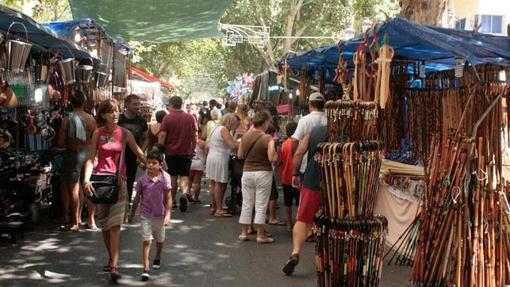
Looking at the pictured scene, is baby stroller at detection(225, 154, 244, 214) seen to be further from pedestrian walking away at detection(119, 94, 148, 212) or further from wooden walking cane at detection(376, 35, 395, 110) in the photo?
wooden walking cane at detection(376, 35, 395, 110)

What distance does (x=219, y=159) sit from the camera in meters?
9.79

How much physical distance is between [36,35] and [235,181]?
3.69 meters

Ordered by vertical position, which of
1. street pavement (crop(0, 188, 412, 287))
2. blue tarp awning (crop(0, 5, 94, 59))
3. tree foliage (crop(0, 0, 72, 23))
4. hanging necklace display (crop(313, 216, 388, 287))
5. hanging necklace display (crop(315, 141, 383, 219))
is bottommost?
street pavement (crop(0, 188, 412, 287))

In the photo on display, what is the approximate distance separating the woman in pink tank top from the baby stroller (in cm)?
357

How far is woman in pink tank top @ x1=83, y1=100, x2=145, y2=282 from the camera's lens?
238 inches

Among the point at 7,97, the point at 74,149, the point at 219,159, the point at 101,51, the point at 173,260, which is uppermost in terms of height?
the point at 101,51

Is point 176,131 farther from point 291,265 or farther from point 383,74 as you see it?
point 383,74

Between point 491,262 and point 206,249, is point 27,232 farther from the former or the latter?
point 491,262

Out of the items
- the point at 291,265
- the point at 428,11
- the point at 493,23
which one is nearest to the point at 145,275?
the point at 291,265

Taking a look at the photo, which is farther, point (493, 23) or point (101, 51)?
point (493, 23)

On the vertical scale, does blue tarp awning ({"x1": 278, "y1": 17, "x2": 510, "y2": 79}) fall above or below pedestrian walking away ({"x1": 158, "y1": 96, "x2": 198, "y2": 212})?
above

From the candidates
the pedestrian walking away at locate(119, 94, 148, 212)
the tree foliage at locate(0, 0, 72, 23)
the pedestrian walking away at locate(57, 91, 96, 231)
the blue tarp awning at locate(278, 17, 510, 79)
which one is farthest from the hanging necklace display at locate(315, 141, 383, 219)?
the tree foliage at locate(0, 0, 72, 23)

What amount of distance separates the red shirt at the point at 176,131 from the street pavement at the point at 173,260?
1.57 metres

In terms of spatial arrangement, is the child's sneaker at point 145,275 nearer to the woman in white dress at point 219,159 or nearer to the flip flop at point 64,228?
the flip flop at point 64,228
